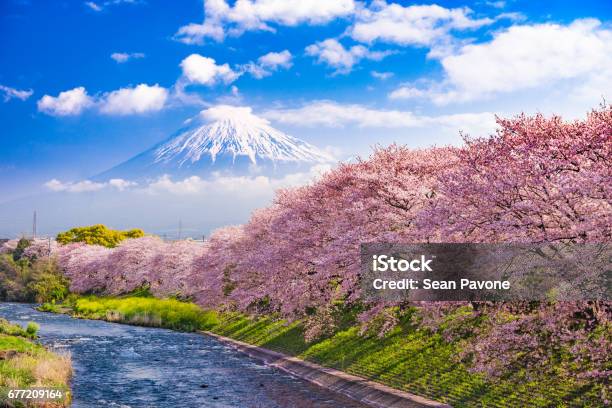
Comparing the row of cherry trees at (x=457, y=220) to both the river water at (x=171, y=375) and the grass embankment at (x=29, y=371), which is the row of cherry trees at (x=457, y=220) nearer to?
the river water at (x=171, y=375)

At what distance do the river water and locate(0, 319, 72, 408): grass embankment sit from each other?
0.98 m

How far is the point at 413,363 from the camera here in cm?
3152

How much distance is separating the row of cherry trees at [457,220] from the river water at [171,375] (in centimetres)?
545

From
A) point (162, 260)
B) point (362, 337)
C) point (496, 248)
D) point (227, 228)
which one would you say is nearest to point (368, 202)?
point (362, 337)

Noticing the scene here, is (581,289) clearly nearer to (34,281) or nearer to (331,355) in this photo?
(331,355)

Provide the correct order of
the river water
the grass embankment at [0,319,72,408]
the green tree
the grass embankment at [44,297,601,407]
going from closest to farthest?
1. the grass embankment at [44,297,601,407]
2. the grass embankment at [0,319,72,408]
3. the river water
4. the green tree

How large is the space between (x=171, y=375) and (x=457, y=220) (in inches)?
865

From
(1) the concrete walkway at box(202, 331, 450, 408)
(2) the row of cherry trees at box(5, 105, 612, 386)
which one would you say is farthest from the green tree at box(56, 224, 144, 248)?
(1) the concrete walkway at box(202, 331, 450, 408)

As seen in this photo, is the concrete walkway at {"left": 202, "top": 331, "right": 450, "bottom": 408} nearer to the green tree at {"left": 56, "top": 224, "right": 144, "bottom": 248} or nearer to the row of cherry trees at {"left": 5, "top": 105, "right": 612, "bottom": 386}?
the row of cherry trees at {"left": 5, "top": 105, "right": 612, "bottom": 386}

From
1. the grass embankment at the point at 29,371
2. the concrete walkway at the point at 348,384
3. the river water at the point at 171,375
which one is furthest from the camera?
the river water at the point at 171,375

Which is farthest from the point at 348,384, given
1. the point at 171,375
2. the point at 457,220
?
the point at 457,220

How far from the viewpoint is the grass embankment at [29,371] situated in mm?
27334

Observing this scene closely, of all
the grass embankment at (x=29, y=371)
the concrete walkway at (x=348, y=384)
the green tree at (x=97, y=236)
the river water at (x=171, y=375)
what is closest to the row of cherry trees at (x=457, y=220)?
the concrete walkway at (x=348, y=384)

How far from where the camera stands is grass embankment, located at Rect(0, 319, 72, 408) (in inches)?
1076
